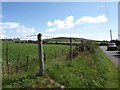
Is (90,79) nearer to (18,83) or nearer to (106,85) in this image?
(106,85)

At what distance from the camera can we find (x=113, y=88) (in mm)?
10234

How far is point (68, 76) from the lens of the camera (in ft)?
32.2

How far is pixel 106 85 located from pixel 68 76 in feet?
5.48

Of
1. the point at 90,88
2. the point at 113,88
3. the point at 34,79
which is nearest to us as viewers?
the point at 34,79

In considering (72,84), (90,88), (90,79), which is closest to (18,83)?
(72,84)

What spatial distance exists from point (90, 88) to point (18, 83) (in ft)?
8.11

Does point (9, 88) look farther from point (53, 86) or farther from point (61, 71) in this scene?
point (61, 71)

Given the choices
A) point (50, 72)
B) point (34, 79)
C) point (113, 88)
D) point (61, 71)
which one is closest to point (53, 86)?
point (34, 79)

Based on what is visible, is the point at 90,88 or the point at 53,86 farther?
the point at 90,88

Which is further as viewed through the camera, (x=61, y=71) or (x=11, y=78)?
(x=61, y=71)

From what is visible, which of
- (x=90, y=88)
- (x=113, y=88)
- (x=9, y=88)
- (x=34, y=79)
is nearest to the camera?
(x=9, y=88)

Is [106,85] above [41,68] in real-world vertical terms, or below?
below

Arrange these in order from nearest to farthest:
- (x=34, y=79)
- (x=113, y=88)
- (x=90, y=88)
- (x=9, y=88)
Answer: (x=9, y=88)
(x=34, y=79)
(x=90, y=88)
(x=113, y=88)

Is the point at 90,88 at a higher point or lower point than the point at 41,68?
lower
